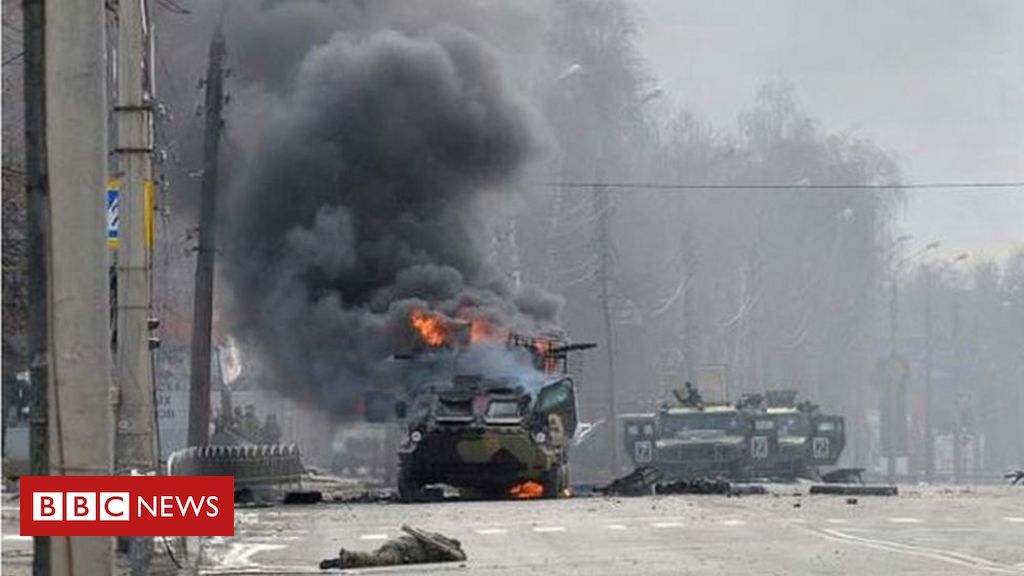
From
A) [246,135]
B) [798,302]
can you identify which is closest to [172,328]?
[246,135]

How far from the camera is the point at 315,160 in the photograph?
125ft

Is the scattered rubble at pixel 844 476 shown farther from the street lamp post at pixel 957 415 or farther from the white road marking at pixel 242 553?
the street lamp post at pixel 957 415

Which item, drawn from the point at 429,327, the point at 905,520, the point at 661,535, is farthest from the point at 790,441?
the point at 661,535

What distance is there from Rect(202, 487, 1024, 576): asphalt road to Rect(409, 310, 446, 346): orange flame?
570cm

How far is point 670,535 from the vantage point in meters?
20.0

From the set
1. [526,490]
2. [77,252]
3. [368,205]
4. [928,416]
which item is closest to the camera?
[77,252]

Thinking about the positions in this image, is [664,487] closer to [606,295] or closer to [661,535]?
[661,535]

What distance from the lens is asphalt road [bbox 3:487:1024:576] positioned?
16500 mm

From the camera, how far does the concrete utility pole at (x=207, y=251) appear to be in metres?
36.9

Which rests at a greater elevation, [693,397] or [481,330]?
[481,330]

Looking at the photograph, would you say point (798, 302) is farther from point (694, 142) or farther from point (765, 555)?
point (765, 555)

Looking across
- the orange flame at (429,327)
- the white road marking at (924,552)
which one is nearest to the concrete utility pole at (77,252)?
the white road marking at (924,552)

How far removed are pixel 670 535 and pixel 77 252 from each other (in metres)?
12.9

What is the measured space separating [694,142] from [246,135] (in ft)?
147
